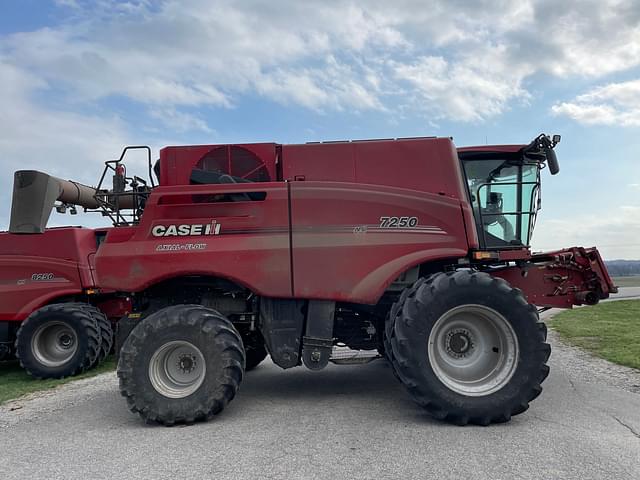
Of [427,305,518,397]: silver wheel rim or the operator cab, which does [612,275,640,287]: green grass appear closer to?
the operator cab

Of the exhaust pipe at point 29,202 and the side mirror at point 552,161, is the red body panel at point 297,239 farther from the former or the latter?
the exhaust pipe at point 29,202

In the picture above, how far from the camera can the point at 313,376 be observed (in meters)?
7.16

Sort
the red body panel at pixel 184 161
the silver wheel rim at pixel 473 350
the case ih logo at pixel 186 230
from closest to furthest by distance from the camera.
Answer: the silver wheel rim at pixel 473 350 → the case ih logo at pixel 186 230 → the red body panel at pixel 184 161

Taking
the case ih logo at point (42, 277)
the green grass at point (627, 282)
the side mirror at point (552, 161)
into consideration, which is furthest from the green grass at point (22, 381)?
the green grass at point (627, 282)

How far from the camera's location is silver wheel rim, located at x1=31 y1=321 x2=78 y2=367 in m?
8.66

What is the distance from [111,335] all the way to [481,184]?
24.0 ft

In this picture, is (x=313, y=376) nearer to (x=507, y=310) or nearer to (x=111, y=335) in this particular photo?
(x=507, y=310)

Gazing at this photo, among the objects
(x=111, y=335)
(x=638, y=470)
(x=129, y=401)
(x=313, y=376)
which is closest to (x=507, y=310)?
(x=638, y=470)

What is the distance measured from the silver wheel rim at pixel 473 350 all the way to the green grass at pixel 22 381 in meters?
6.13

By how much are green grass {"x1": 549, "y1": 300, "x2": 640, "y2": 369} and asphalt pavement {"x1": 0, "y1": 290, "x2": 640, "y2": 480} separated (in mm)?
2298

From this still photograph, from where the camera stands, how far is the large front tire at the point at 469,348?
467cm

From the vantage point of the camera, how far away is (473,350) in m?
5.11

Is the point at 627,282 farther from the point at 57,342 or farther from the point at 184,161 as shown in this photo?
the point at 184,161

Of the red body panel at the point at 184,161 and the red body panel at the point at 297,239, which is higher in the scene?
the red body panel at the point at 184,161
